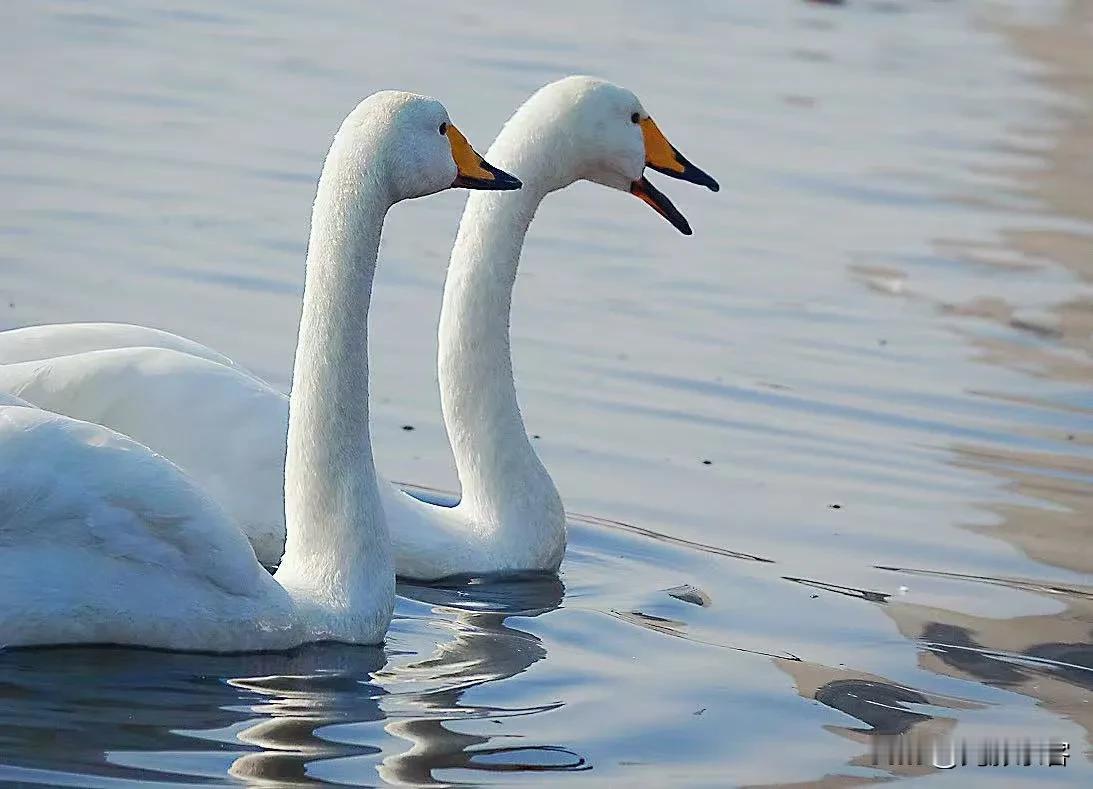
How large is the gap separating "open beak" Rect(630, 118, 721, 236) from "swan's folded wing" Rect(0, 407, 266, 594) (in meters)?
2.68

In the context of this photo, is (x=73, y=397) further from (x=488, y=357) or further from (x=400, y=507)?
(x=488, y=357)

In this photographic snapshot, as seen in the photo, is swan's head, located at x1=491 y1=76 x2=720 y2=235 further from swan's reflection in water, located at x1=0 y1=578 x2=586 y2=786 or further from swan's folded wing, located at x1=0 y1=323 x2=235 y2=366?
swan's reflection in water, located at x1=0 y1=578 x2=586 y2=786

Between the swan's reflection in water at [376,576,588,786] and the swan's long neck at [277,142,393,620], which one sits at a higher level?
the swan's long neck at [277,142,393,620]

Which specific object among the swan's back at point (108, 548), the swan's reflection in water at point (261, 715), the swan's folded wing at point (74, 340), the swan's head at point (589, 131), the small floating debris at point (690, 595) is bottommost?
the swan's reflection in water at point (261, 715)

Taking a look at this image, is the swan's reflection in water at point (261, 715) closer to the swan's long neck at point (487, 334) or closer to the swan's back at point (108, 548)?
the swan's back at point (108, 548)

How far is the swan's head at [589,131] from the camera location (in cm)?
783

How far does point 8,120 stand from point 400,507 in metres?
7.12

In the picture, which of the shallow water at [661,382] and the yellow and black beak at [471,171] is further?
the yellow and black beak at [471,171]

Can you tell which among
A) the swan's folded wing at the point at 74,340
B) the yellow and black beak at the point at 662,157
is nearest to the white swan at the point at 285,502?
the swan's folded wing at the point at 74,340

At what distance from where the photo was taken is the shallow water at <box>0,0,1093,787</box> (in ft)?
18.7

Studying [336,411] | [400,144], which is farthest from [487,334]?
[400,144]

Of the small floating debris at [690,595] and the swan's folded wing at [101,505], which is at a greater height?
the swan's folded wing at [101,505]

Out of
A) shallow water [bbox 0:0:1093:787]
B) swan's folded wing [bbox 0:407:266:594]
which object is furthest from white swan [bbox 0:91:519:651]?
shallow water [bbox 0:0:1093:787]

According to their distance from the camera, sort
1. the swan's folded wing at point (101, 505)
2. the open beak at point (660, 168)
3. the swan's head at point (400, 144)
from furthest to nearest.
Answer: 1. the open beak at point (660, 168)
2. the swan's head at point (400, 144)
3. the swan's folded wing at point (101, 505)
